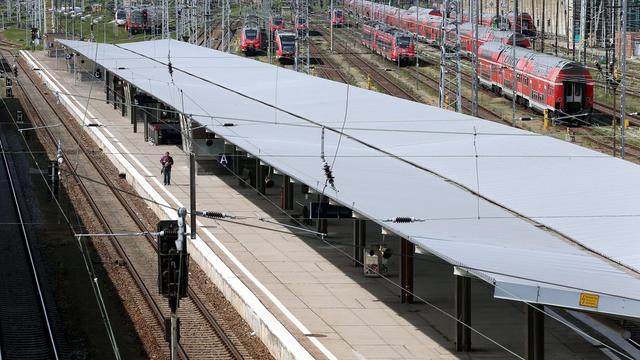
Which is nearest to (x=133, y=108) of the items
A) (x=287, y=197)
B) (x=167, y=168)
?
(x=167, y=168)

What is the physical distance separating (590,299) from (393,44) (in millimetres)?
64786

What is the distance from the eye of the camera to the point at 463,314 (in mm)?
23453

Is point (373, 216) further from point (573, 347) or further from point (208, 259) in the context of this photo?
point (208, 259)

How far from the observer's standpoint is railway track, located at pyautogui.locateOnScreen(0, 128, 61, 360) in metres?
24.5

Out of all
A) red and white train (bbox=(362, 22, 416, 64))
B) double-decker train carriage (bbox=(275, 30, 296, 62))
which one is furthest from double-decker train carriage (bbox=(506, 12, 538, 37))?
double-decker train carriage (bbox=(275, 30, 296, 62))

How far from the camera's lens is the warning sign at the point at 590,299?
Result: 18.4m

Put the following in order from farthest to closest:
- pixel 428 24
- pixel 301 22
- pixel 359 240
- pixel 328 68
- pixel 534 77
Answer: pixel 428 24 → pixel 301 22 → pixel 328 68 → pixel 534 77 → pixel 359 240

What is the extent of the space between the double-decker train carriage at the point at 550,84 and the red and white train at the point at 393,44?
16.5m

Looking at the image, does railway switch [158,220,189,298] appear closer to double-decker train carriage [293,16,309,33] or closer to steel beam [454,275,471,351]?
steel beam [454,275,471,351]

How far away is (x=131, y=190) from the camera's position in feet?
143

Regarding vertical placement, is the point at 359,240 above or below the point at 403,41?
below

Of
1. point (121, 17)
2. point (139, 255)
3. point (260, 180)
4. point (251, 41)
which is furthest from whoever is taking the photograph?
point (121, 17)

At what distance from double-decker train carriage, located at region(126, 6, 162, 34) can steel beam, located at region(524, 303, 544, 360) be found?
96440 millimetres

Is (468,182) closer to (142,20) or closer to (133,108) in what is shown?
(133,108)
